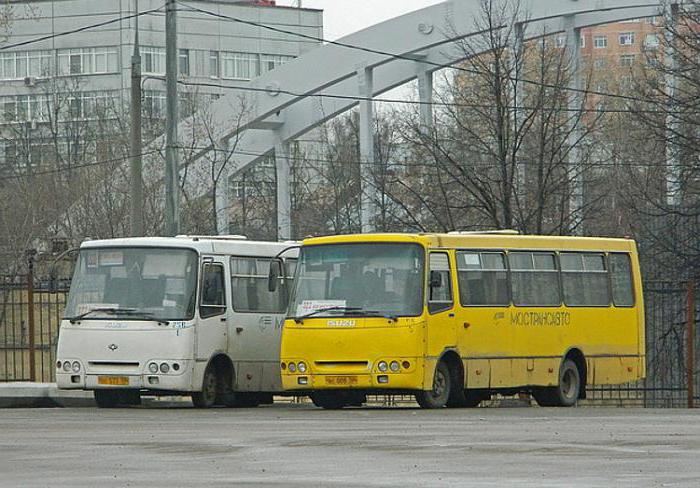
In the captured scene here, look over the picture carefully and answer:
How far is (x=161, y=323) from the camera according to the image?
2562cm

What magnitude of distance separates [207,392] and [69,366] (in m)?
1.97

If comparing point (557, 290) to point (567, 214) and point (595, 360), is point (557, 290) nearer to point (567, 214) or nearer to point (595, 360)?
point (595, 360)

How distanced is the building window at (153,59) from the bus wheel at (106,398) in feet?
268

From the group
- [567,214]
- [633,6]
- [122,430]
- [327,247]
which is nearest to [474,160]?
[567,214]

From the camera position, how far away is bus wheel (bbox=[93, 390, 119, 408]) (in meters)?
26.4

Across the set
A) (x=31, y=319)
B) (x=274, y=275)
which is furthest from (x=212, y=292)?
(x=31, y=319)

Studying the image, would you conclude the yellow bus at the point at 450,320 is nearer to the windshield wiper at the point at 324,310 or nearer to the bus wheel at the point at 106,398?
the windshield wiper at the point at 324,310

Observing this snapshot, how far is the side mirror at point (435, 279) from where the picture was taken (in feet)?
82.2

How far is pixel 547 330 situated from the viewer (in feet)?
90.0

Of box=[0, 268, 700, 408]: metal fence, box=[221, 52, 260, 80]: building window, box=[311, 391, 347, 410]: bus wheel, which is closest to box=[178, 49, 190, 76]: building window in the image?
box=[221, 52, 260, 80]: building window

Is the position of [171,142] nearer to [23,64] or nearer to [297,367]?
[297,367]

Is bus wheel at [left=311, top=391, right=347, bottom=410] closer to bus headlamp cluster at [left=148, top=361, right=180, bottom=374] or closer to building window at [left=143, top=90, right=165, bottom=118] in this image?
bus headlamp cluster at [left=148, top=361, right=180, bottom=374]

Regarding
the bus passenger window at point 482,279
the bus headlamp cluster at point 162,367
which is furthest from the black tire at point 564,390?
the bus headlamp cluster at point 162,367

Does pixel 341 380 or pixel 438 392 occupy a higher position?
pixel 341 380
